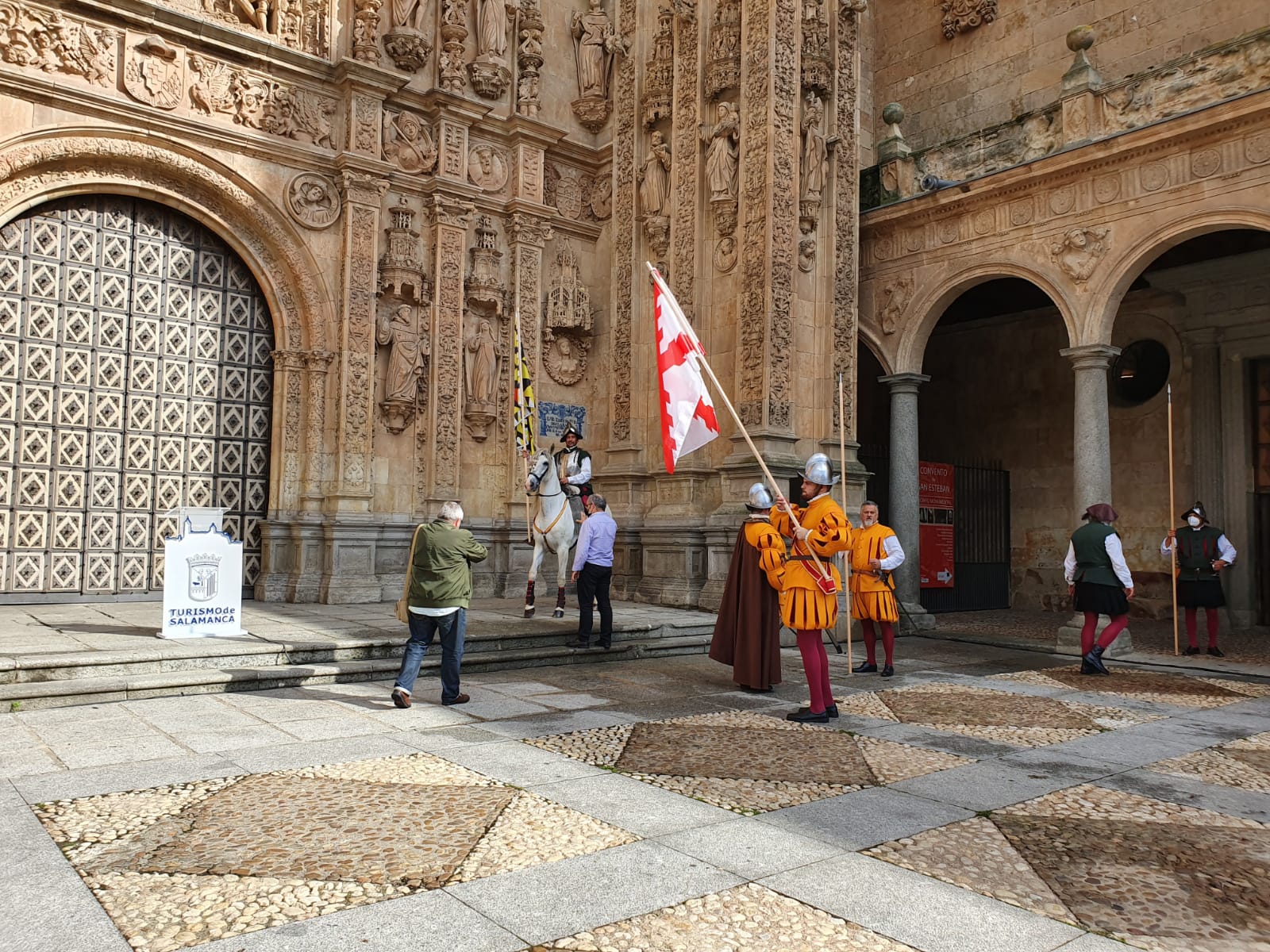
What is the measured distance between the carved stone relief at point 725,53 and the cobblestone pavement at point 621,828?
1022 cm

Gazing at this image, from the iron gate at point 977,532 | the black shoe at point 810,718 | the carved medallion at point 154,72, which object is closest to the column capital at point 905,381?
the iron gate at point 977,532

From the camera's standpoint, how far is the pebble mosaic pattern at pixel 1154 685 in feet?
Result: 28.4

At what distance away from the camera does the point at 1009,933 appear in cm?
340

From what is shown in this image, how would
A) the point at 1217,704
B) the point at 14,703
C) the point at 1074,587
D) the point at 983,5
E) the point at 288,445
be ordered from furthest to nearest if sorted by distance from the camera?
the point at 983,5 → the point at 288,445 → the point at 1074,587 → the point at 1217,704 → the point at 14,703

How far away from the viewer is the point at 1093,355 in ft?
42.4

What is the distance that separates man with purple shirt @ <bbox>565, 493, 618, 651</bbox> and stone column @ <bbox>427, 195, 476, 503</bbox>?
15.9 ft

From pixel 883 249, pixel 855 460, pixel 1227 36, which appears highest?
pixel 1227 36

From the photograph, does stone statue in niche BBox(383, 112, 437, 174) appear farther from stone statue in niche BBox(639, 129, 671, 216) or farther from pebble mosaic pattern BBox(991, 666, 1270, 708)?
pebble mosaic pattern BBox(991, 666, 1270, 708)

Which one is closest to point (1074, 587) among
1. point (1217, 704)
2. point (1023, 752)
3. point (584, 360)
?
point (1217, 704)

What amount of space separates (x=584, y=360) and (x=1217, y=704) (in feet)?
34.8

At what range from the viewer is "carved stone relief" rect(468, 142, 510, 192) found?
14766 millimetres

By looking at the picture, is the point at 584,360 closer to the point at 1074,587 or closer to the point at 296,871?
the point at 1074,587

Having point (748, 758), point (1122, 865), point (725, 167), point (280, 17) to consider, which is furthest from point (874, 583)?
point (280, 17)

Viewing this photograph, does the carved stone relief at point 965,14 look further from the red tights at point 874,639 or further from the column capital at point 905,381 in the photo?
the red tights at point 874,639
